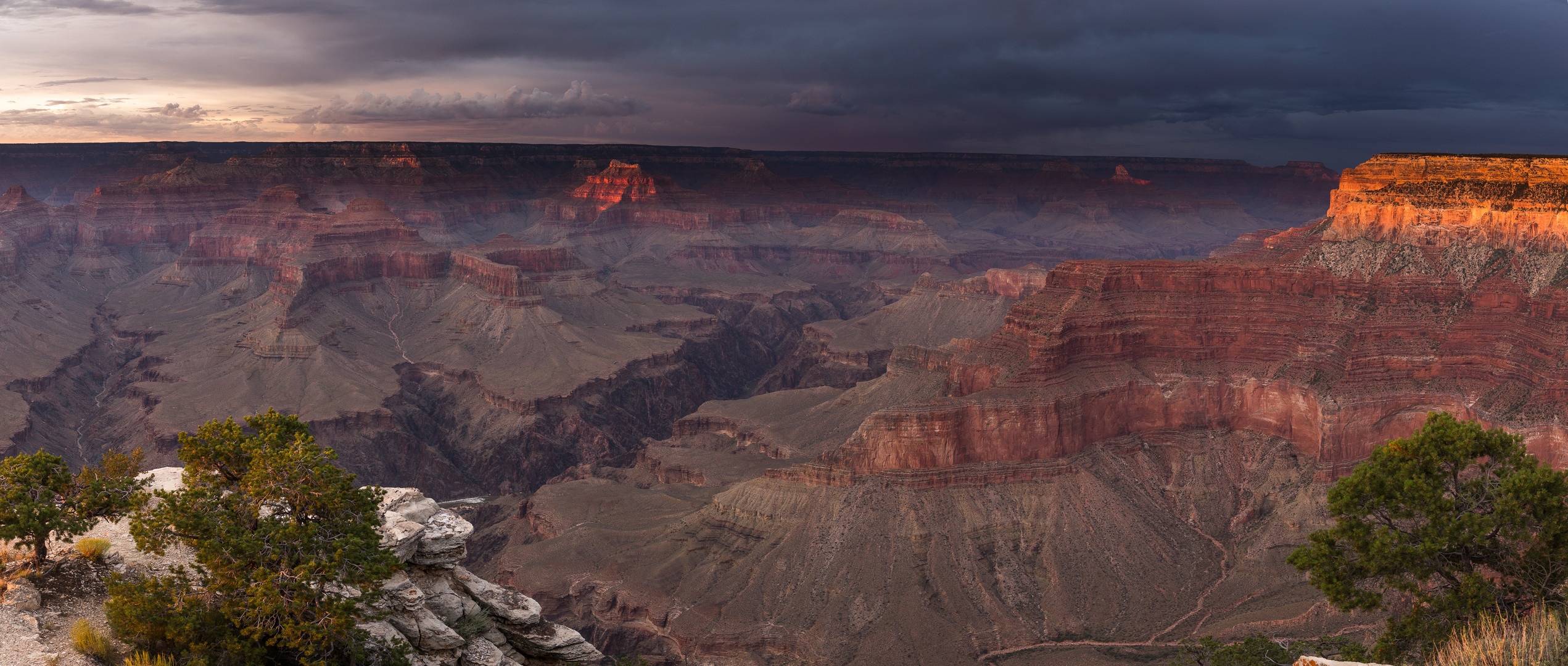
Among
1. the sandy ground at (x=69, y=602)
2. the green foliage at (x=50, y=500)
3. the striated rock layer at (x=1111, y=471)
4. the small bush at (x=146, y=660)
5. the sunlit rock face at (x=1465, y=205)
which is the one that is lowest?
the striated rock layer at (x=1111, y=471)

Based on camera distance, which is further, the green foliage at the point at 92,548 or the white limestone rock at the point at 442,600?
the white limestone rock at the point at 442,600

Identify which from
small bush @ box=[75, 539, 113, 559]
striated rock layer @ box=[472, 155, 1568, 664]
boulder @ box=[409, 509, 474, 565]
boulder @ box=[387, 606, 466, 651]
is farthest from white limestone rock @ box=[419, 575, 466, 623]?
striated rock layer @ box=[472, 155, 1568, 664]

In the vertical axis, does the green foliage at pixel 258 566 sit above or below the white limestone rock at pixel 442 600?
above

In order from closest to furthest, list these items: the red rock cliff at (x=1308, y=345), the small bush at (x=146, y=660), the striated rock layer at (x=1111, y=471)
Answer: the small bush at (x=146, y=660), the striated rock layer at (x=1111, y=471), the red rock cliff at (x=1308, y=345)

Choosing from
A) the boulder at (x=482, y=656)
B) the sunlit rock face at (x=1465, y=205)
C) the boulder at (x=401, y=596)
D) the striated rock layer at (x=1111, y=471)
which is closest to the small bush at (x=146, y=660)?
the boulder at (x=401, y=596)

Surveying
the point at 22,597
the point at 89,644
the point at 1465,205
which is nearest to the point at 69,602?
the point at 22,597

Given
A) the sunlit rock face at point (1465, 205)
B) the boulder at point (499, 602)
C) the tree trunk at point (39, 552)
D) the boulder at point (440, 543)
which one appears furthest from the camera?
the sunlit rock face at point (1465, 205)

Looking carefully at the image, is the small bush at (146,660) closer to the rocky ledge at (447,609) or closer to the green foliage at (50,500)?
the green foliage at (50,500)

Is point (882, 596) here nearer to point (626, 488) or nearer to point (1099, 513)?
point (1099, 513)
